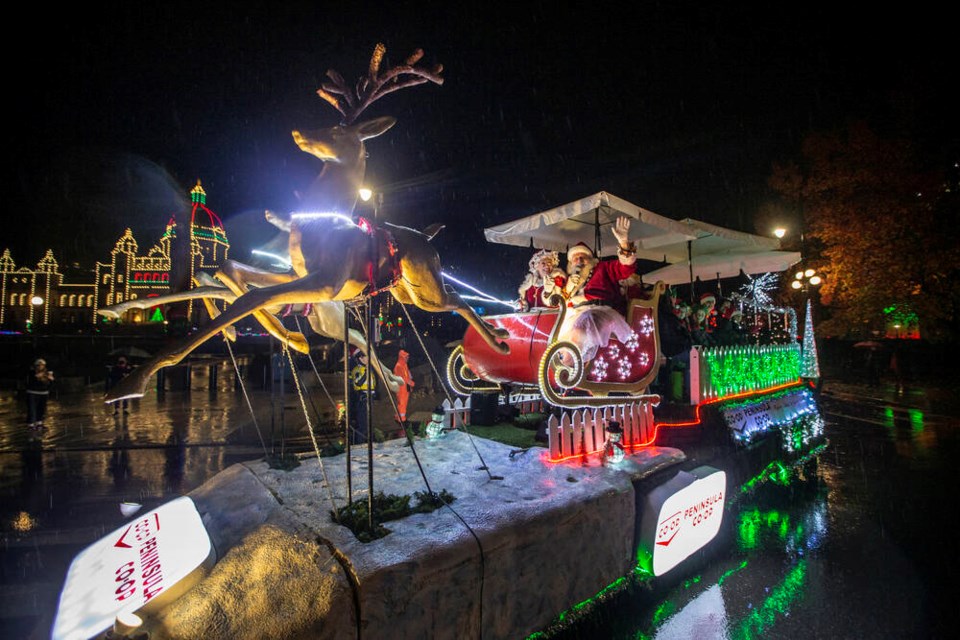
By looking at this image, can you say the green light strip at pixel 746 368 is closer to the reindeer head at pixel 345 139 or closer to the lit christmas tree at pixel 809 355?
the lit christmas tree at pixel 809 355

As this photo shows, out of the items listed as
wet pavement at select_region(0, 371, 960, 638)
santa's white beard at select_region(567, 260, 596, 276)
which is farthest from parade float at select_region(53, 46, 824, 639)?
santa's white beard at select_region(567, 260, 596, 276)

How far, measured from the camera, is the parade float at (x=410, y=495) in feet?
7.64

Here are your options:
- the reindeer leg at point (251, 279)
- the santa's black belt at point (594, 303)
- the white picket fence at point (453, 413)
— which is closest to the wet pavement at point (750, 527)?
the reindeer leg at point (251, 279)

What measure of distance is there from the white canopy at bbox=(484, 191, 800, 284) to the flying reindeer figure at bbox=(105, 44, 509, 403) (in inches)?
112

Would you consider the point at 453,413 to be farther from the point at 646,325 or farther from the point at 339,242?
the point at 339,242

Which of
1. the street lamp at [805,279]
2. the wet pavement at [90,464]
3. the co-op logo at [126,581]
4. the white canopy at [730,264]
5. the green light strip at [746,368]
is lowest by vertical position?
the wet pavement at [90,464]

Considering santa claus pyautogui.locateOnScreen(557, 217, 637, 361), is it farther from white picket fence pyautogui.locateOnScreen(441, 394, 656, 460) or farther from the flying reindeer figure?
the flying reindeer figure

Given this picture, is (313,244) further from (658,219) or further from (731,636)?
(658,219)

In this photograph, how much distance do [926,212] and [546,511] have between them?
20142 mm

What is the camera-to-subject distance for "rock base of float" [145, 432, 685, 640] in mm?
2209

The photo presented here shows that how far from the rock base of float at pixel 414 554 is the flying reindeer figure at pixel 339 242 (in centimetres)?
133

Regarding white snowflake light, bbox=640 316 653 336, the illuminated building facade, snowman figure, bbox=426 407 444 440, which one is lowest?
snowman figure, bbox=426 407 444 440

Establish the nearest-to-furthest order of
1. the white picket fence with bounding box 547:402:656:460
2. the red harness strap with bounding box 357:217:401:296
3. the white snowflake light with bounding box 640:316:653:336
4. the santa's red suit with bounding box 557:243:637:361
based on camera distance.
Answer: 1. the red harness strap with bounding box 357:217:401:296
2. the white picket fence with bounding box 547:402:656:460
3. the santa's red suit with bounding box 557:243:637:361
4. the white snowflake light with bounding box 640:316:653:336

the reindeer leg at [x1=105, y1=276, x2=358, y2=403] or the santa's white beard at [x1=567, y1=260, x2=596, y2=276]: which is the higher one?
the santa's white beard at [x1=567, y1=260, x2=596, y2=276]
